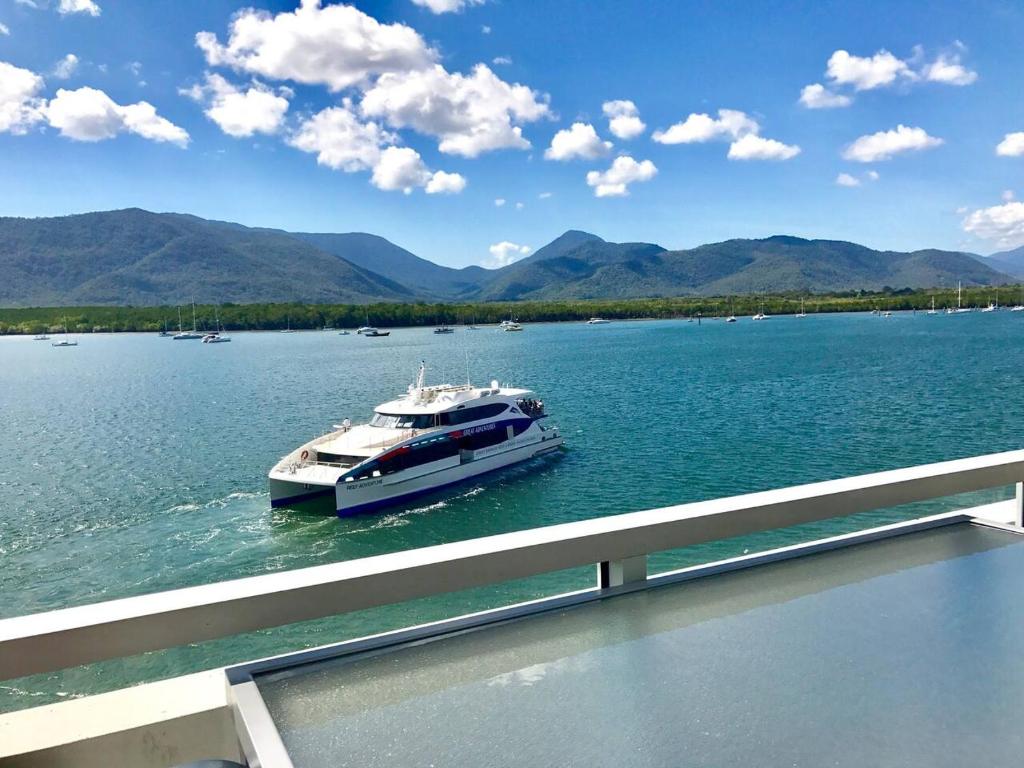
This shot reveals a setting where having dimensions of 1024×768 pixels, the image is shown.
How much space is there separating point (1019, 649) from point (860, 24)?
3707 cm

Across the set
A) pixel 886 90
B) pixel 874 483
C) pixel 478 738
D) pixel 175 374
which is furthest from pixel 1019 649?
pixel 886 90

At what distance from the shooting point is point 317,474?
1806 centimetres

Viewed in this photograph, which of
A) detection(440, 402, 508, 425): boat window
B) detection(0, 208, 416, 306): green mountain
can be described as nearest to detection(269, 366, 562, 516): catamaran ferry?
detection(440, 402, 508, 425): boat window

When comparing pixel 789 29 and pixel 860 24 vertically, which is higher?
pixel 860 24

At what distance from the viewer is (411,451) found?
1884cm

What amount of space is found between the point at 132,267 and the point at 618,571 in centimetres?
18811

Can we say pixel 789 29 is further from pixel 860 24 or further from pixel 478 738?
pixel 478 738

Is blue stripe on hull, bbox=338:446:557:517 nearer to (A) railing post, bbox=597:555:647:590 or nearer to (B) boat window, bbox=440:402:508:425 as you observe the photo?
(B) boat window, bbox=440:402:508:425

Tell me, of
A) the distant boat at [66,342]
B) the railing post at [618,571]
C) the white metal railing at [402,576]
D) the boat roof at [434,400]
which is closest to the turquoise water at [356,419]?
the railing post at [618,571]

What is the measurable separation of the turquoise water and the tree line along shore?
7347 centimetres

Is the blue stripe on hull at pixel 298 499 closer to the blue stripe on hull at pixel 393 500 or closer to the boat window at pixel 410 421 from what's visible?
the blue stripe on hull at pixel 393 500

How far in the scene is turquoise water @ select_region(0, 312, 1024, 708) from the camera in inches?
547

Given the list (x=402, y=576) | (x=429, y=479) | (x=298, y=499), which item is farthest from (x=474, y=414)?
(x=402, y=576)

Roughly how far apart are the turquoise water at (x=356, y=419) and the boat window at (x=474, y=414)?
1982mm
